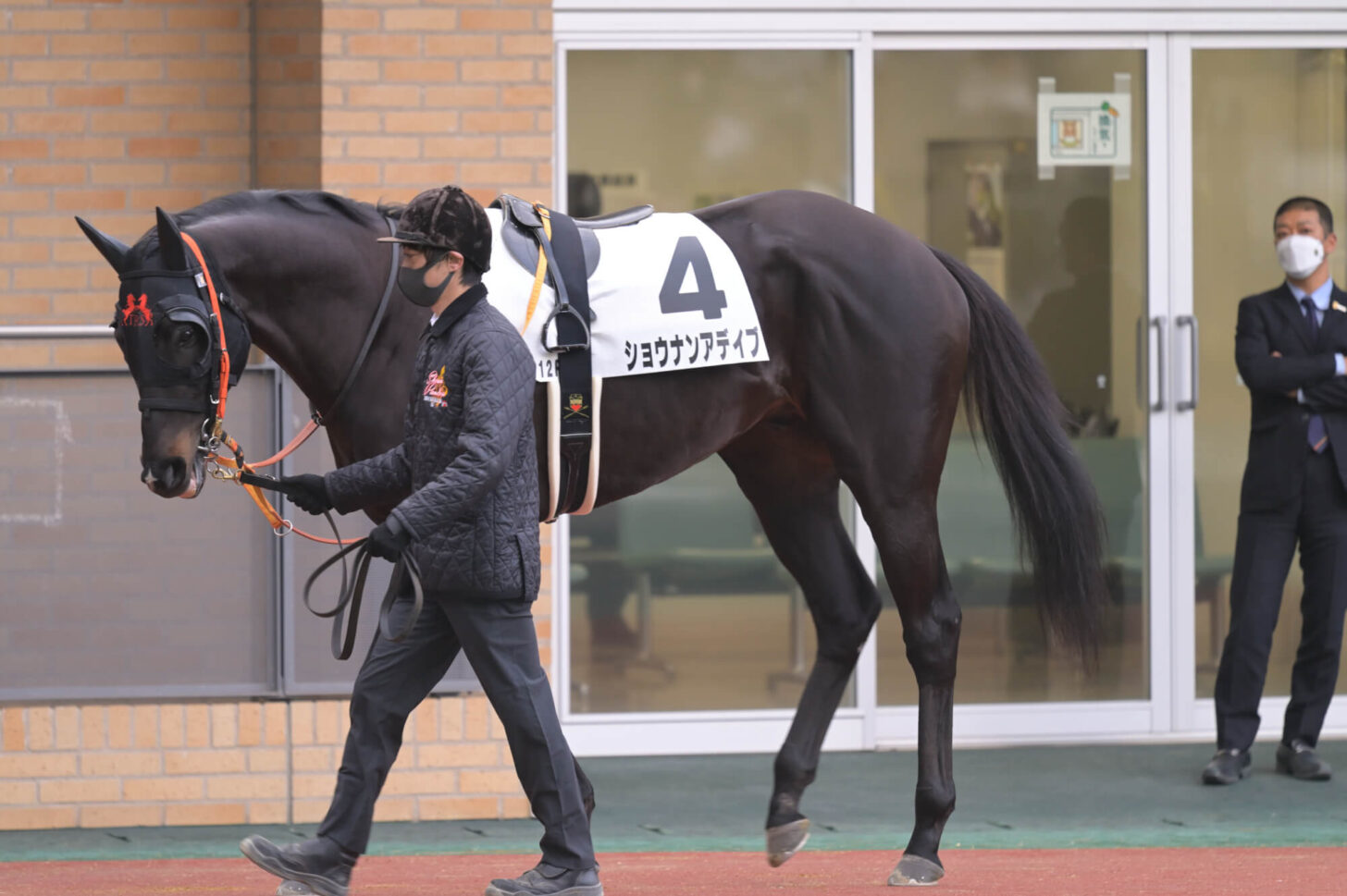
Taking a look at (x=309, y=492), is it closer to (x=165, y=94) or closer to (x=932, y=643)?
(x=932, y=643)

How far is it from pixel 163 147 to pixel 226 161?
0.77ft

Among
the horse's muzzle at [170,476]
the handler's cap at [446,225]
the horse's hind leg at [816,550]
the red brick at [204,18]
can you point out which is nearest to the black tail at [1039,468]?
the horse's hind leg at [816,550]

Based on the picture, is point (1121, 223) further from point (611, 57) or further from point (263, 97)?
point (263, 97)

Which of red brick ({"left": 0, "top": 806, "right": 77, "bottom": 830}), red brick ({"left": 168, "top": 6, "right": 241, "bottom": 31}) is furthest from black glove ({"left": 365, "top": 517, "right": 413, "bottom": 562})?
red brick ({"left": 168, "top": 6, "right": 241, "bottom": 31})

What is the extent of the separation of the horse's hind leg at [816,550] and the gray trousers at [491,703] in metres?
1.08

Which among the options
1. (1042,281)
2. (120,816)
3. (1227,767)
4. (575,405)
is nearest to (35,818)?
(120,816)

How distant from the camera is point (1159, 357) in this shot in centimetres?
703

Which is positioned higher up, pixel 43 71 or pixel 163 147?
pixel 43 71

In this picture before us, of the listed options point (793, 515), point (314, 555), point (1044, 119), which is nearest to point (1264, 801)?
point (793, 515)

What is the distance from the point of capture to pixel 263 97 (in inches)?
259

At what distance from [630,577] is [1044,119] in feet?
8.19

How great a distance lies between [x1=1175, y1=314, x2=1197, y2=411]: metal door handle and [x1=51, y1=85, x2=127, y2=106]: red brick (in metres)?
4.20

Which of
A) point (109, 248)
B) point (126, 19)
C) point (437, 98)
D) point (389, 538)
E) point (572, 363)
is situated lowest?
point (389, 538)

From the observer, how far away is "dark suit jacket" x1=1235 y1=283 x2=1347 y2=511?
618 centimetres
